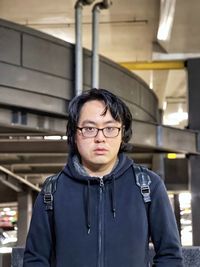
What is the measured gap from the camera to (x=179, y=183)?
1311 centimetres

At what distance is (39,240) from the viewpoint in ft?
5.18

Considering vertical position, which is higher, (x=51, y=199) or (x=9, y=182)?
(x=9, y=182)

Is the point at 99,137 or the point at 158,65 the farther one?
the point at 158,65

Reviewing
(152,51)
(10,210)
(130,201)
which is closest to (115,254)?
(130,201)

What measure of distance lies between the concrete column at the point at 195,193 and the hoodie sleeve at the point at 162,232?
31.3 ft

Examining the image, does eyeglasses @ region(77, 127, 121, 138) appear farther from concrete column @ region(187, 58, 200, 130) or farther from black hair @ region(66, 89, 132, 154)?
concrete column @ region(187, 58, 200, 130)

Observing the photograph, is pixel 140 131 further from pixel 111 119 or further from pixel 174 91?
pixel 174 91

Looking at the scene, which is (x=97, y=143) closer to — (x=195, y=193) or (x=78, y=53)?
(x=78, y=53)

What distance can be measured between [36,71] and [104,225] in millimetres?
5409

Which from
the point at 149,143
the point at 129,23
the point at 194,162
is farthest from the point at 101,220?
the point at 129,23

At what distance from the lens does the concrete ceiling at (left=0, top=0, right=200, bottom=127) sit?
9064 mm

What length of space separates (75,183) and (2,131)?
6.16 m

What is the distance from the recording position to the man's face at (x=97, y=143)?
156 cm

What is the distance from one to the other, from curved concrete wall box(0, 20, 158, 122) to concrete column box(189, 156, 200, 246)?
13.5 ft
